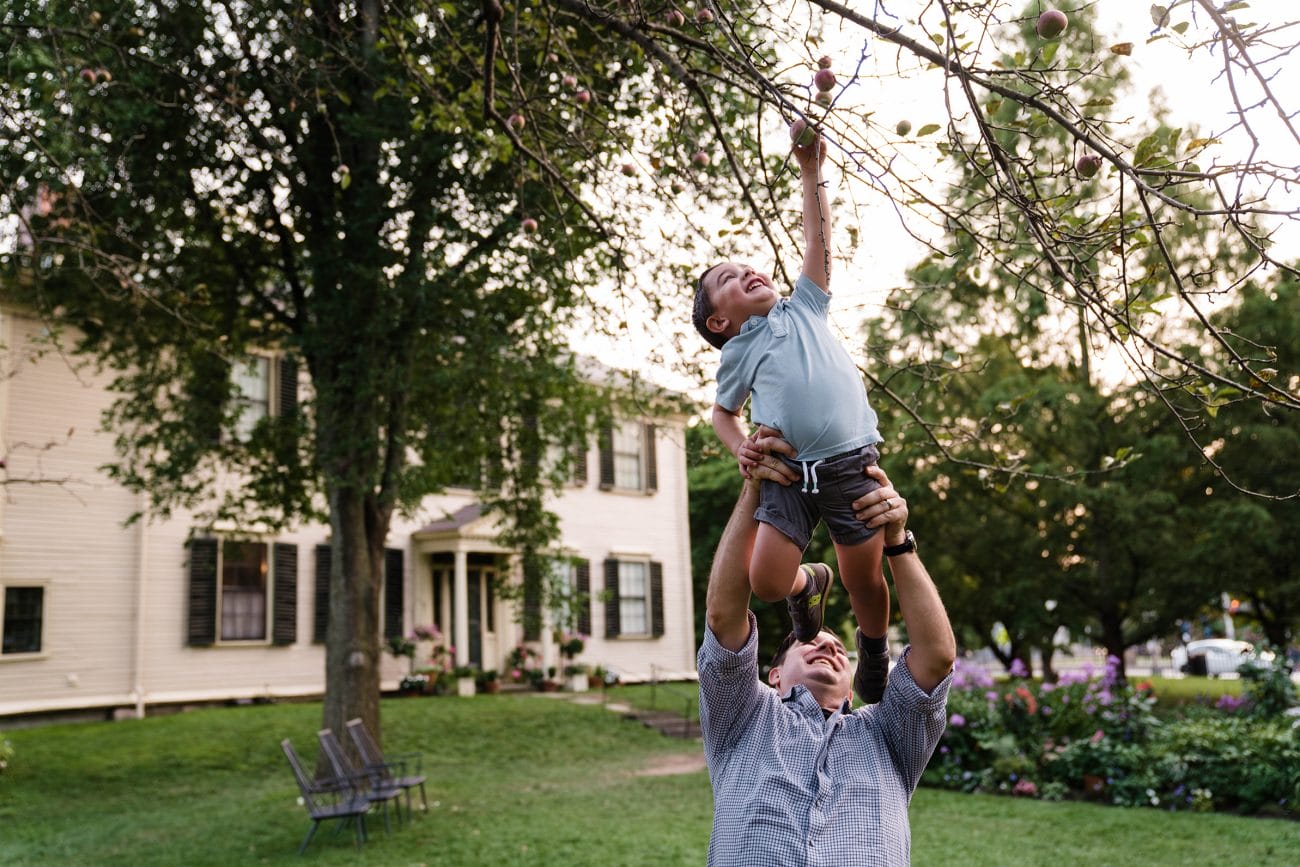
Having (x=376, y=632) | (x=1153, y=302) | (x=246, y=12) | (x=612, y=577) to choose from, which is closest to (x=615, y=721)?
(x=612, y=577)

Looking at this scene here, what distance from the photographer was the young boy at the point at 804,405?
2242 millimetres

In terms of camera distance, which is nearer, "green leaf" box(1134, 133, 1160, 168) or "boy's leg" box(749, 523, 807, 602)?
"boy's leg" box(749, 523, 807, 602)

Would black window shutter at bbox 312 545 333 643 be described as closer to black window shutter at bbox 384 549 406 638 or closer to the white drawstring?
black window shutter at bbox 384 549 406 638

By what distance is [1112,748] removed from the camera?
10320 millimetres

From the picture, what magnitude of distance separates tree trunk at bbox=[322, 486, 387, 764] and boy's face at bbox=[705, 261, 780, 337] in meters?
9.54

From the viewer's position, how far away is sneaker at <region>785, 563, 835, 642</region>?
113 inches

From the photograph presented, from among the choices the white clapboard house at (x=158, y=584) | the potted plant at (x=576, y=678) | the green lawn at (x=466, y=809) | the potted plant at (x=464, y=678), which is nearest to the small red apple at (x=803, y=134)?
the green lawn at (x=466, y=809)

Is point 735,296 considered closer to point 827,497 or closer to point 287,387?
point 827,497

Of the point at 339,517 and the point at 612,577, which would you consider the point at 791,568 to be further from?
the point at 612,577

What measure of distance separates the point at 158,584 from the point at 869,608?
665 inches

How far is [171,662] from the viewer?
1717cm

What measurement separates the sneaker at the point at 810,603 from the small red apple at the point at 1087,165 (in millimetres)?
1189

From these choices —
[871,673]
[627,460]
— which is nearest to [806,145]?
[871,673]

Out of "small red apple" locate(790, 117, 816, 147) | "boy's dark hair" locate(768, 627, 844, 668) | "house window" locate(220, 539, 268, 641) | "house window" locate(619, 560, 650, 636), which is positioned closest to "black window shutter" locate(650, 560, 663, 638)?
"house window" locate(619, 560, 650, 636)
